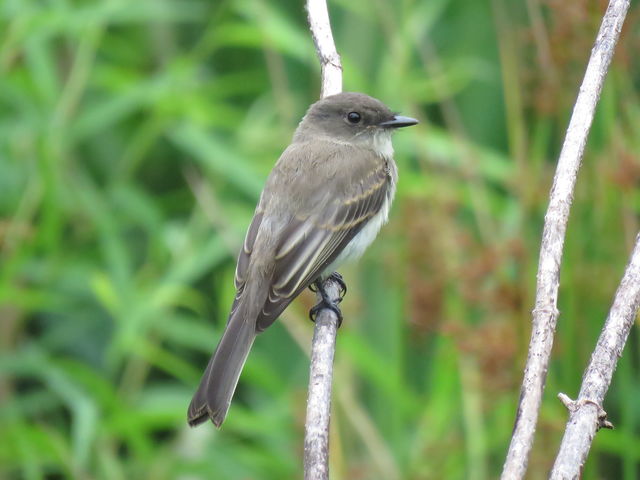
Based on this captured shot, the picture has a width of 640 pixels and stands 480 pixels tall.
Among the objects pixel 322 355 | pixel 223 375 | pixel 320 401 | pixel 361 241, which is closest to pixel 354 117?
pixel 361 241

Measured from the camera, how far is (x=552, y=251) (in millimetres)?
2781

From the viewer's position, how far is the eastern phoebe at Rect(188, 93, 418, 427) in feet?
12.8

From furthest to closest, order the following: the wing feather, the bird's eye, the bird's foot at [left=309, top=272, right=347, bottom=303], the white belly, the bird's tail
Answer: the bird's eye, the bird's foot at [left=309, top=272, right=347, bottom=303], the white belly, the wing feather, the bird's tail

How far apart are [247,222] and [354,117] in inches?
33.4

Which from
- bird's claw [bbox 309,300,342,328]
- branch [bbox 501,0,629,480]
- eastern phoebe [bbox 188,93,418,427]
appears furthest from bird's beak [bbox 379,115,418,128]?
branch [bbox 501,0,629,480]

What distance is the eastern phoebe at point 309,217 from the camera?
12.8 ft

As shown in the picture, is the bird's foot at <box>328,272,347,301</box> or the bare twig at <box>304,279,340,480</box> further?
the bird's foot at <box>328,272,347,301</box>

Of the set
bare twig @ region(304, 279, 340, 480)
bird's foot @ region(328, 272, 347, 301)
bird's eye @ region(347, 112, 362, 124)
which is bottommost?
bare twig @ region(304, 279, 340, 480)

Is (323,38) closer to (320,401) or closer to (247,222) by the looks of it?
(247,222)

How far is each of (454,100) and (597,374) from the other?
3795 millimetres

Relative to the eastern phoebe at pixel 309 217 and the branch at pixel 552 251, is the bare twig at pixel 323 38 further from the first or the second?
the branch at pixel 552 251

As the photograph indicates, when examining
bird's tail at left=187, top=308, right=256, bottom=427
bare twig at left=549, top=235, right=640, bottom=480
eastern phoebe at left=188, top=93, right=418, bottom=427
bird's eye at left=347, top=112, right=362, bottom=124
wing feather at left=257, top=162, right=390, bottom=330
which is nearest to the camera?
bare twig at left=549, top=235, right=640, bottom=480

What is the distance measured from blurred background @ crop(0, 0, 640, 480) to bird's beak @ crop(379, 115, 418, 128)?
276 millimetres

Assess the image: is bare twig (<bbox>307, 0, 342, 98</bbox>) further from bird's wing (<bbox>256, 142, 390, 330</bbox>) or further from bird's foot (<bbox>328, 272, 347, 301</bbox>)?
bird's foot (<bbox>328, 272, 347, 301</bbox>)
